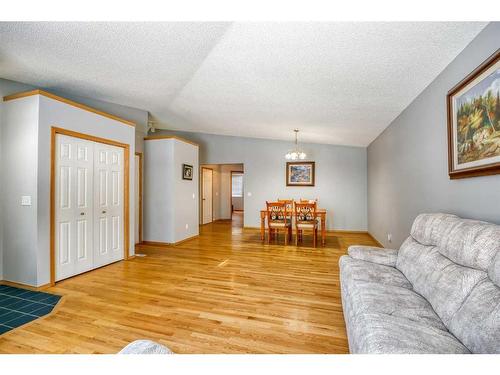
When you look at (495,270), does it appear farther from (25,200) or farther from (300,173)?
(300,173)

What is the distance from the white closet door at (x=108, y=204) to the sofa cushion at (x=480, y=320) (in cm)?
396

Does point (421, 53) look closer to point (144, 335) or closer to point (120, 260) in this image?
point (144, 335)

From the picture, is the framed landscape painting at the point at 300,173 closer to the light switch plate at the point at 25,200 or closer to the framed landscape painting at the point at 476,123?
the framed landscape painting at the point at 476,123

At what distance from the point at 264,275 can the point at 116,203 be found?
2531mm

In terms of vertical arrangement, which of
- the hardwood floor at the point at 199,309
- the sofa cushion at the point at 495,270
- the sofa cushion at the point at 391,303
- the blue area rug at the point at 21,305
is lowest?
the hardwood floor at the point at 199,309

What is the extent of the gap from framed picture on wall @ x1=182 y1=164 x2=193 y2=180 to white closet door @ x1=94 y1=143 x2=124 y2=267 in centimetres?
149

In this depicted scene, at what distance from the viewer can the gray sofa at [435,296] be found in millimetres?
1086

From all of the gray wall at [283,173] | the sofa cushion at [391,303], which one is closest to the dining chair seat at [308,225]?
the gray wall at [283,173]

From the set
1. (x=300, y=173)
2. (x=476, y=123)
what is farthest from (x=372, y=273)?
(x=300, y=173)

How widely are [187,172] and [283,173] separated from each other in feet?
8.84

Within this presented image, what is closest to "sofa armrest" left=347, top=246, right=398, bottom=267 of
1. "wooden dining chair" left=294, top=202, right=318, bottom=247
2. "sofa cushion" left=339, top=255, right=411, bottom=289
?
"sofa cushion" left=339, top=255, right=411, bottom=289

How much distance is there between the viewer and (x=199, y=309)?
2314 mm

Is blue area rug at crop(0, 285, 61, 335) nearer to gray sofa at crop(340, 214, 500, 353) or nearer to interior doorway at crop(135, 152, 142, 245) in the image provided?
interior doorway at crop(135, 152, 142, 245)

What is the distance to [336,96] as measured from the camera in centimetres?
300
